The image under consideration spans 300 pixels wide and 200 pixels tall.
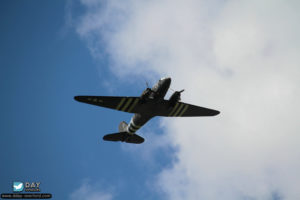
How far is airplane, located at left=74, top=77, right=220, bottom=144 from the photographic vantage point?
2947cm

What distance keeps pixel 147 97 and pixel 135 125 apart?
5698 mm

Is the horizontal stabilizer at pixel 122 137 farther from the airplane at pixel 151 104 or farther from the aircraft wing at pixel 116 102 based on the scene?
the aircraft wing at pixel 116 102

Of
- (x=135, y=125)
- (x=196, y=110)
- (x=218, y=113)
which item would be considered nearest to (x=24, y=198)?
(x=135, y=125)

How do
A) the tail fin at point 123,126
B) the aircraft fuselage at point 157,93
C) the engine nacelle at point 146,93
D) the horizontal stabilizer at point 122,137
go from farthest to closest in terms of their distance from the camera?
the tail fin at point 123,126 → the horizontal stabilizer at point 122,137 → the engine nacelle at point 146,93 → the aircraft fuselage at point 157,93

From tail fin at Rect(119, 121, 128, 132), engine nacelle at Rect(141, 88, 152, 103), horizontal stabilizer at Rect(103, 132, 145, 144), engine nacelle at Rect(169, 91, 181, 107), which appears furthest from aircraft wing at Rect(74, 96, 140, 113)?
tail fin at Rect(119, 121, 128, 132)

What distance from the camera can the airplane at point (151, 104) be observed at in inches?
1160

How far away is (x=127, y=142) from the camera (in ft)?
127

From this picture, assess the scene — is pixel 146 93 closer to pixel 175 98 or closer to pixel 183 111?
pixel 175 98

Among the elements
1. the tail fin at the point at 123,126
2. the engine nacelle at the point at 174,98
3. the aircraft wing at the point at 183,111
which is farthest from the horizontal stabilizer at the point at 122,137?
the engine nacelle at the point at 174,98

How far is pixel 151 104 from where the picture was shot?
30.4 meters

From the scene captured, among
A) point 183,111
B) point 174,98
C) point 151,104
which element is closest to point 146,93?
point 151,104

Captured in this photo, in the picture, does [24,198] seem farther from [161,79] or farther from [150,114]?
[161,79]

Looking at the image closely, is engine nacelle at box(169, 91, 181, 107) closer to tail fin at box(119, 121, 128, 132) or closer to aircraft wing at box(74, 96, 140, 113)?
aircraft wing at box(74, 96, 140, 113)

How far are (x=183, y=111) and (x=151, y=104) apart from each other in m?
4.71
